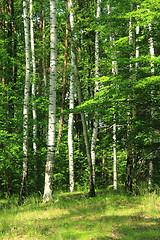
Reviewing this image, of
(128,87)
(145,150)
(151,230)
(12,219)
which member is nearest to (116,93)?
(128,87)

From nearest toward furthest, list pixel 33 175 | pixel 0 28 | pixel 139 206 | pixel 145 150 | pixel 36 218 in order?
pixel 36 218
pixel 139 206
pixel 145 150
pixel 33 175
pixel 0 28

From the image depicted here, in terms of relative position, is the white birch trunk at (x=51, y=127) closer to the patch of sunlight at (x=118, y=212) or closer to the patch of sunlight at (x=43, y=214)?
the patch of sunlight at (x=43, y=214)

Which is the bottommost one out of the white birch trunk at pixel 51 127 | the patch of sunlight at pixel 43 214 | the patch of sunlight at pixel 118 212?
the patch of sunlight at pixel 43 214

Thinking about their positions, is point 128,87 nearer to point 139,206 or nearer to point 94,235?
point 139,206

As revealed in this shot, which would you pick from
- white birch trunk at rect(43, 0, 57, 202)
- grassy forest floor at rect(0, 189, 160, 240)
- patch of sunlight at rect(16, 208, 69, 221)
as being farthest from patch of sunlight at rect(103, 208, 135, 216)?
white birch trunk at rect(43, 0, 57, 202)

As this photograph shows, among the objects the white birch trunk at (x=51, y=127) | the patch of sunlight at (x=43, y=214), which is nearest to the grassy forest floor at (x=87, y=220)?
the patch of sunlight at (x=43, y=214)

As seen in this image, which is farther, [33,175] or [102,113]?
→ [33,175]

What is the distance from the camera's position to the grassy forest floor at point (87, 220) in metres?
5.15

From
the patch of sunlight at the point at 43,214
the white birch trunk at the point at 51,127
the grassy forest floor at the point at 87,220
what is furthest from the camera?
the white birch trunk at the point at 51,127

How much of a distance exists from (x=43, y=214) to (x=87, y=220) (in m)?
1.54

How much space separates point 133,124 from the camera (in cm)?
869

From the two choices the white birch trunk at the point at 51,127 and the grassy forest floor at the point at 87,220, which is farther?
the white birch trunk at the point at 51,127

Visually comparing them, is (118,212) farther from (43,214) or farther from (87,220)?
(43,214)

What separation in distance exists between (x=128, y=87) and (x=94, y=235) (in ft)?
15.4
